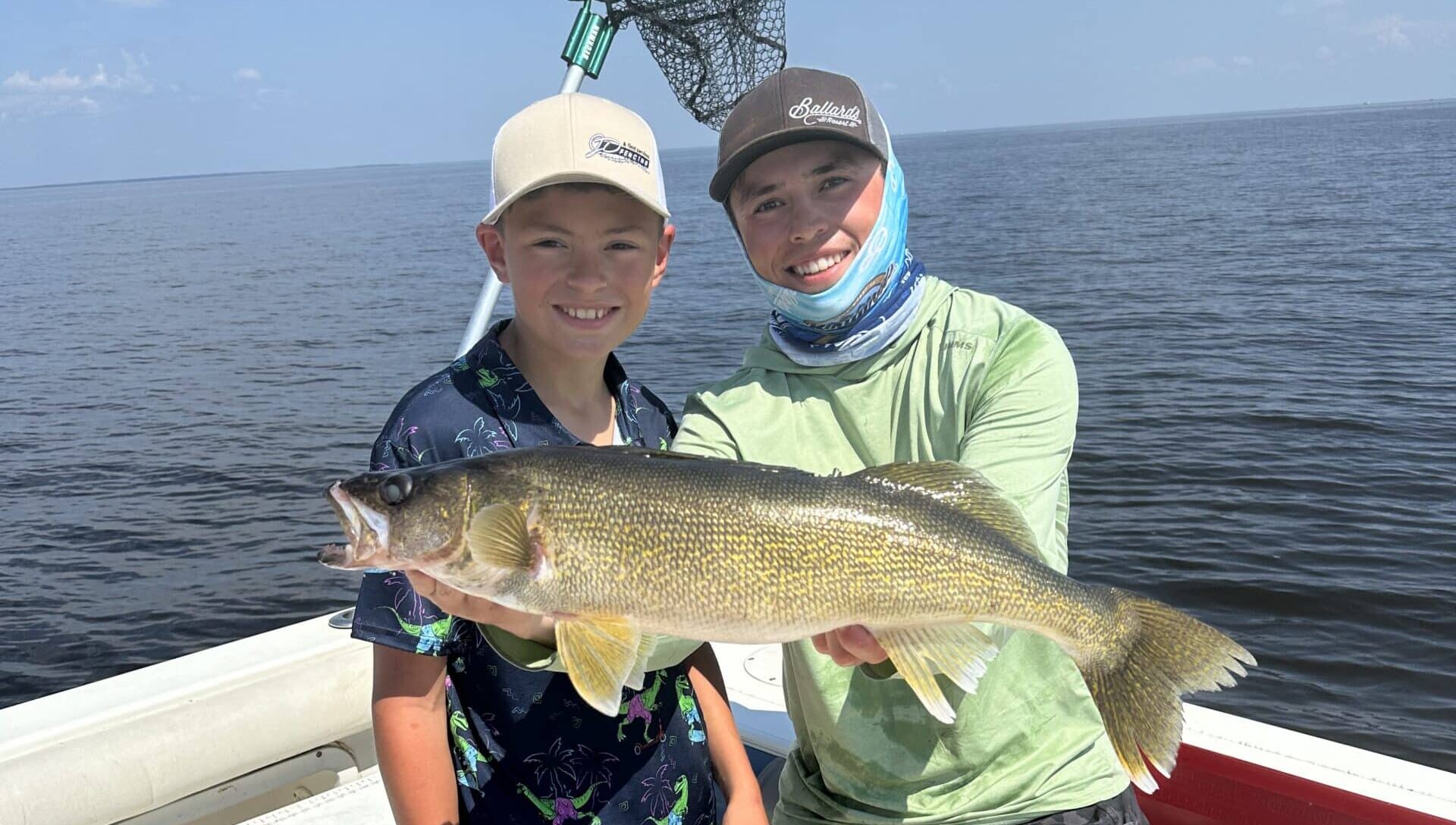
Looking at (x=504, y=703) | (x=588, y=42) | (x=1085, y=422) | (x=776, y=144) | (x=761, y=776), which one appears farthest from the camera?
(x=1085, y=422)

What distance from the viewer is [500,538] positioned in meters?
2.70

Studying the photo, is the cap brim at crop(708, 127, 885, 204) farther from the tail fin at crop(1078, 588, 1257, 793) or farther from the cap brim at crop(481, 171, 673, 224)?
the tail fin at crop(1078, 588, 1257, 793)

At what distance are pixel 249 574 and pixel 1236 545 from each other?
38.3 feet

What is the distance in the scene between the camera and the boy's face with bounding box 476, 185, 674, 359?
3.23 metres

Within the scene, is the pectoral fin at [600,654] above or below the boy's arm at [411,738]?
above

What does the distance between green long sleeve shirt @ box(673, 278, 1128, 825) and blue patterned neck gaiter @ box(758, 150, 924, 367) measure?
61 millimetres

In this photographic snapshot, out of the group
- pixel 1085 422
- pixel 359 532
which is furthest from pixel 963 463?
pixel 1085 422

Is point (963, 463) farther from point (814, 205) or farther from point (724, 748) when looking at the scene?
point (724, 748)

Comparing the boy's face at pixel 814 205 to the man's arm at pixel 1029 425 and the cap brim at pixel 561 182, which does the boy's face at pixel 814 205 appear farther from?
the man's arm at pixel 1029 425

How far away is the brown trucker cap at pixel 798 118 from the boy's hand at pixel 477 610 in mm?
1410

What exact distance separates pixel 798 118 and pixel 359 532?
1697 mm

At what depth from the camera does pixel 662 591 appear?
273 centimetres

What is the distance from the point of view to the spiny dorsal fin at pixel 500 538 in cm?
268

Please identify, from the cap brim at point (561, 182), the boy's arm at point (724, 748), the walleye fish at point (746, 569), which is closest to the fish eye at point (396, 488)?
the walleye fish at point (746, 569)
